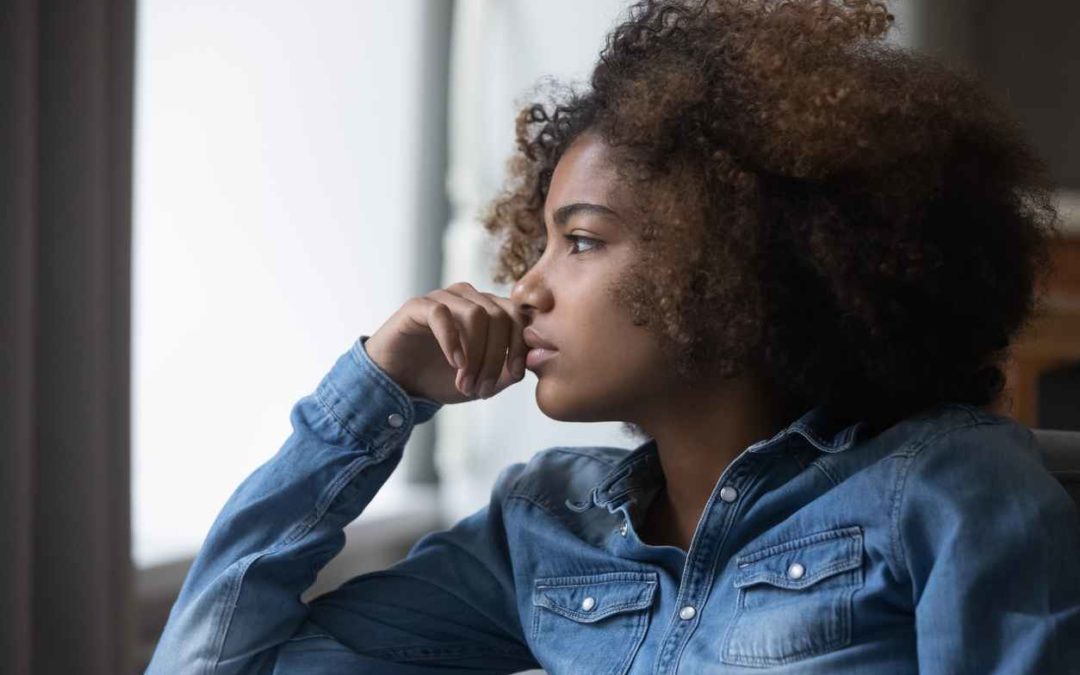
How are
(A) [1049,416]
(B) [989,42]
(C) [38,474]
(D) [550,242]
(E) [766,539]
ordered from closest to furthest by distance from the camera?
(E) [766,539]
(D) [550,242]
(C) [38,474]
(A) [1049,416]
(B) [989,42]

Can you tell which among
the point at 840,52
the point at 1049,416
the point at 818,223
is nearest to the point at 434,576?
the point at 818,223

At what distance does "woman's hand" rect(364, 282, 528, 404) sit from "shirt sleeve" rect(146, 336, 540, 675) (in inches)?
0.8

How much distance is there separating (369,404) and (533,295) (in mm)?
218

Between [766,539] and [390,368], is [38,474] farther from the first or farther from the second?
[766,539]

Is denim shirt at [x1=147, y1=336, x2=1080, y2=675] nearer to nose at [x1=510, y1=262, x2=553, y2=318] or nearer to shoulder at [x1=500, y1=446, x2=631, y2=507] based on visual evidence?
shoulder at [x1=500, y1=446, x2=631, y2=507]

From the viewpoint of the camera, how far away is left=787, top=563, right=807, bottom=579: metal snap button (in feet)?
3.24

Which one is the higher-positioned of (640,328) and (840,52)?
(840,52)

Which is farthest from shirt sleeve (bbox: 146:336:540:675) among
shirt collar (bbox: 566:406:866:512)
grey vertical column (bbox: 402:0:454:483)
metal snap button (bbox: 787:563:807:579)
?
grey vertical column (bbox: 402:0:454:483)

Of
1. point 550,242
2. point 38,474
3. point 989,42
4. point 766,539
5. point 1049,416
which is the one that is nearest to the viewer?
point 766,539

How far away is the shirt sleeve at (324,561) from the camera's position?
47.4 inches

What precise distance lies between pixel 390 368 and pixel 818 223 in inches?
18.5

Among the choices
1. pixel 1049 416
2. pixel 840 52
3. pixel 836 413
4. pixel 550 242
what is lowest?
pixel 1049 416

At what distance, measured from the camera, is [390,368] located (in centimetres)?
126

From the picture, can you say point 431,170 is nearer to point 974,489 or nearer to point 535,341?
point 535,341
